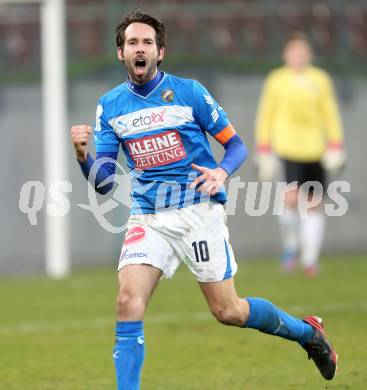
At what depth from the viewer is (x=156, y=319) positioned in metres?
9.48

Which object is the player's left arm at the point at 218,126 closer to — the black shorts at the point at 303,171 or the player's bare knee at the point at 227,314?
the player's bare knee at the point at 227,314

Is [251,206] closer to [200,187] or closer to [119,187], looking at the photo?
[119,187]

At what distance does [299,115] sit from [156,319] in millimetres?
3916

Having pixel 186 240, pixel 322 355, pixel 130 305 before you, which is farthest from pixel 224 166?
pixel 322 355

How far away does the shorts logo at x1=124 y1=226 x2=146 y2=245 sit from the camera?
6000 mm

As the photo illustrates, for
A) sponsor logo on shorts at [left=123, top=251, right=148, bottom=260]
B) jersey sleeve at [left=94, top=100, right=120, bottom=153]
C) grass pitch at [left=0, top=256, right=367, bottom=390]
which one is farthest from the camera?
grass pitch at [left=0, top=256, right=367, bottom=390]

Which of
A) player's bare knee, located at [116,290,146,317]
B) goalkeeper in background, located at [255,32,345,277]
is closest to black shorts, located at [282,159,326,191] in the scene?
Result: goalkeeper in background, located at [255,32,345,277]

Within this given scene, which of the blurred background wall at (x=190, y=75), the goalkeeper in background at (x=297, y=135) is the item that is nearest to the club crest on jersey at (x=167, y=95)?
the goalkeeper in background at (x=297, y=135)

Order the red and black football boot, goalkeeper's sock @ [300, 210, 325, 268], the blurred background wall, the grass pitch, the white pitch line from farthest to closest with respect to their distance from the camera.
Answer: the blurred background wall
goalkeeper's sock @ [300, 210, 325, 268]
the white pitch line
the grass pitch
the red and black football boot

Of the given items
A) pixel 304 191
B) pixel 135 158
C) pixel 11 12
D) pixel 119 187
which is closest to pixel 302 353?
pixel 135 158

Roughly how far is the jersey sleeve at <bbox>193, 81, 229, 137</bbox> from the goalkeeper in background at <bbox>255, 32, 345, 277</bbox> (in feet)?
20.5

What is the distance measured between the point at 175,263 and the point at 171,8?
848 centimetres

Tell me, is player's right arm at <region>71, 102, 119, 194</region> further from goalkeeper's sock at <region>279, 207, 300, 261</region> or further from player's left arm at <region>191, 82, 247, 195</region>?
goalkeeper's sock at <region>279, 207, 300, 261</region>

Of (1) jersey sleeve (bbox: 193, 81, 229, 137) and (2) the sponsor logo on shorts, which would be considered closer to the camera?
(2) the sponsor logo on shorts
